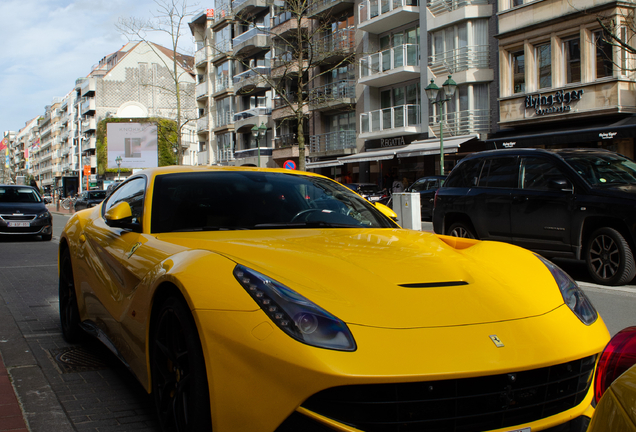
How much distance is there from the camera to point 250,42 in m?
47.8

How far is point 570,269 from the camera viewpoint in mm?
9250

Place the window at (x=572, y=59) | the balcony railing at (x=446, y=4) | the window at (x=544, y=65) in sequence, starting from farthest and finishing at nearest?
the balcony railing at (x=446, y=4), the window at (x=544, y=65), the window at (x=572, y=59)

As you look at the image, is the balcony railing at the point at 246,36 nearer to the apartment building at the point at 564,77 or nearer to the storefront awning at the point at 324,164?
the storefront awning at the point at 324,164

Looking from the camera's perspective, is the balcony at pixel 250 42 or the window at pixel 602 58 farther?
the balcony at pixel 250 42

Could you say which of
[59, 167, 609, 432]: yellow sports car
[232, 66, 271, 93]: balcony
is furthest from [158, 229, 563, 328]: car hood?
[232, 66, 271, 93]: balcony

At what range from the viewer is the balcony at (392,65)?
31.5m

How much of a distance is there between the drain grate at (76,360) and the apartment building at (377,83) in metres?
19.2

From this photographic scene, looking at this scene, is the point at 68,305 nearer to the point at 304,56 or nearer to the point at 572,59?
the point at 572,59

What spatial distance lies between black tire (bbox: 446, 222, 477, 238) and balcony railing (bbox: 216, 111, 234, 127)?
4399 cm

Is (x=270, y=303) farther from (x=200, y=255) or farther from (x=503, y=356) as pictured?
(x=503, y=356)

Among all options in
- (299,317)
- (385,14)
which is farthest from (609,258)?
(385,14)

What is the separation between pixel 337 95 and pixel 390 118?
6.01 m

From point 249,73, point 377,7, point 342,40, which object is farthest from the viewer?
point 249,73

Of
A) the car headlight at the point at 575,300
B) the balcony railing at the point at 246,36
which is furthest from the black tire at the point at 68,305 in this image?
the balcony railing at the point at 246,36
